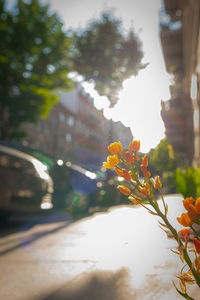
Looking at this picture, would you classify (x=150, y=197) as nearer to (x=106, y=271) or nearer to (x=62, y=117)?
(x=106, y=271)

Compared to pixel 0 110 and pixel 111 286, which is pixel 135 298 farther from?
pixel 0 110

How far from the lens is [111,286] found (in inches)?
44.9

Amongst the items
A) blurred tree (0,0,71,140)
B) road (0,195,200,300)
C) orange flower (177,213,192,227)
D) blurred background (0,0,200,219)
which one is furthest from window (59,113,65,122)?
orange flower (177,213,192,227)

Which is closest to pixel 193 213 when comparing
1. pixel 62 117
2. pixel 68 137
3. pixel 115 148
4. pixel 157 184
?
pixel 157 184

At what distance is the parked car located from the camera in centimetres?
421

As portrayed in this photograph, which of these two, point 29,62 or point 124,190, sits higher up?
point 29,62

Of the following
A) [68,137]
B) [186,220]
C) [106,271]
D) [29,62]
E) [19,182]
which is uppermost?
[29,62]

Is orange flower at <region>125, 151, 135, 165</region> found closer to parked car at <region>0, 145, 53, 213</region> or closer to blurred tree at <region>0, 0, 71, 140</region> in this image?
parked car at <region>0, 145, 53, 213</region>

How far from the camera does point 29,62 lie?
14.3 meters

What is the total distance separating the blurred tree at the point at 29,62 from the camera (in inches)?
521

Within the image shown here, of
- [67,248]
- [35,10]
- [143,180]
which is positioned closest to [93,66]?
[35,10]

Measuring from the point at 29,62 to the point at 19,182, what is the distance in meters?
11.6

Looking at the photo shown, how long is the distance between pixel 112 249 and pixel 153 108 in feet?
3.99

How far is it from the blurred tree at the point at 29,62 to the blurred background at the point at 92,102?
0.05 metres
